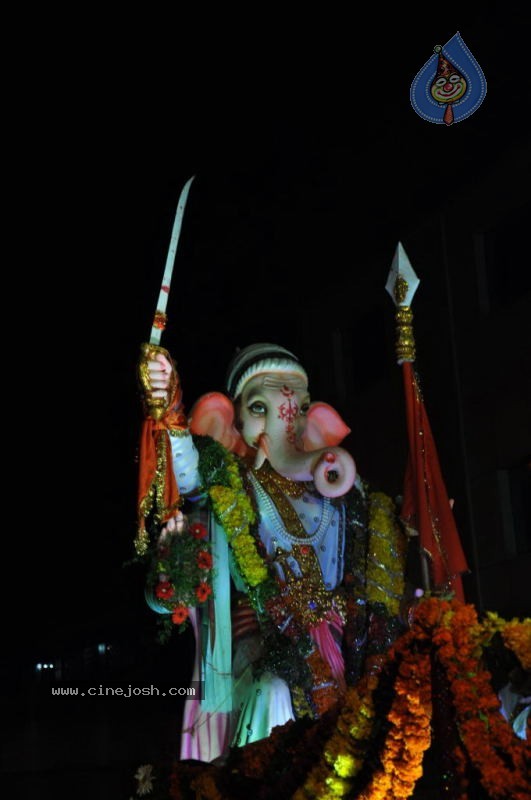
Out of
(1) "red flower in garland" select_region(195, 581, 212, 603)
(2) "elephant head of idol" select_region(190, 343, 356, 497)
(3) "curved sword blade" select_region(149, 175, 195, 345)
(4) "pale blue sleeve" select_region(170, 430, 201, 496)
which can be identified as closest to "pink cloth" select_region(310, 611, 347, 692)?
(1) "red flower in garland" select_region(195, 581, 212, 603)

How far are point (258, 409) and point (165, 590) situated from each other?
3.93 ft

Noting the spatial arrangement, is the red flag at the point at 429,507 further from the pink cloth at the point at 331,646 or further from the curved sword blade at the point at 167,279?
the curved sword blade at the point at 167,279

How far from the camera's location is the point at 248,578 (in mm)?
6551

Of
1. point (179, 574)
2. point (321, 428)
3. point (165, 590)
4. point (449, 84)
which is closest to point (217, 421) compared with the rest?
point (321, 428)

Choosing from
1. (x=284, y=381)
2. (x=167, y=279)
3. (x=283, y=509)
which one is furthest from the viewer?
(x=284, y=381)

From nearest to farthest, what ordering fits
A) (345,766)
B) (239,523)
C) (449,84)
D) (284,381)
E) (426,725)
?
(426,725), (345,766), (239,523), (284,381), (449,84)

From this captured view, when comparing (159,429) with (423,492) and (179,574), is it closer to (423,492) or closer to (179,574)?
(179,574)

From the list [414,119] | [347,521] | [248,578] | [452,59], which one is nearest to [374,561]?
[347,521]

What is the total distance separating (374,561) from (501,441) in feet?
13.6

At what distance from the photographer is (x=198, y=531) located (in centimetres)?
659

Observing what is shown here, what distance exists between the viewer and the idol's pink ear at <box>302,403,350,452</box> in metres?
7.18

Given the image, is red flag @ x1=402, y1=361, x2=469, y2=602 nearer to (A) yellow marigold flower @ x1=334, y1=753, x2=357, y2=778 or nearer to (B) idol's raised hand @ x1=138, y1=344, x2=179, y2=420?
(B) idol's raised hand @ x1=138, y1=344, x2=179, y2=420

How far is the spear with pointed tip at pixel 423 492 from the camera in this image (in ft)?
22.5

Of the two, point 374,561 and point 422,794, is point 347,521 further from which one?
point 422,794
